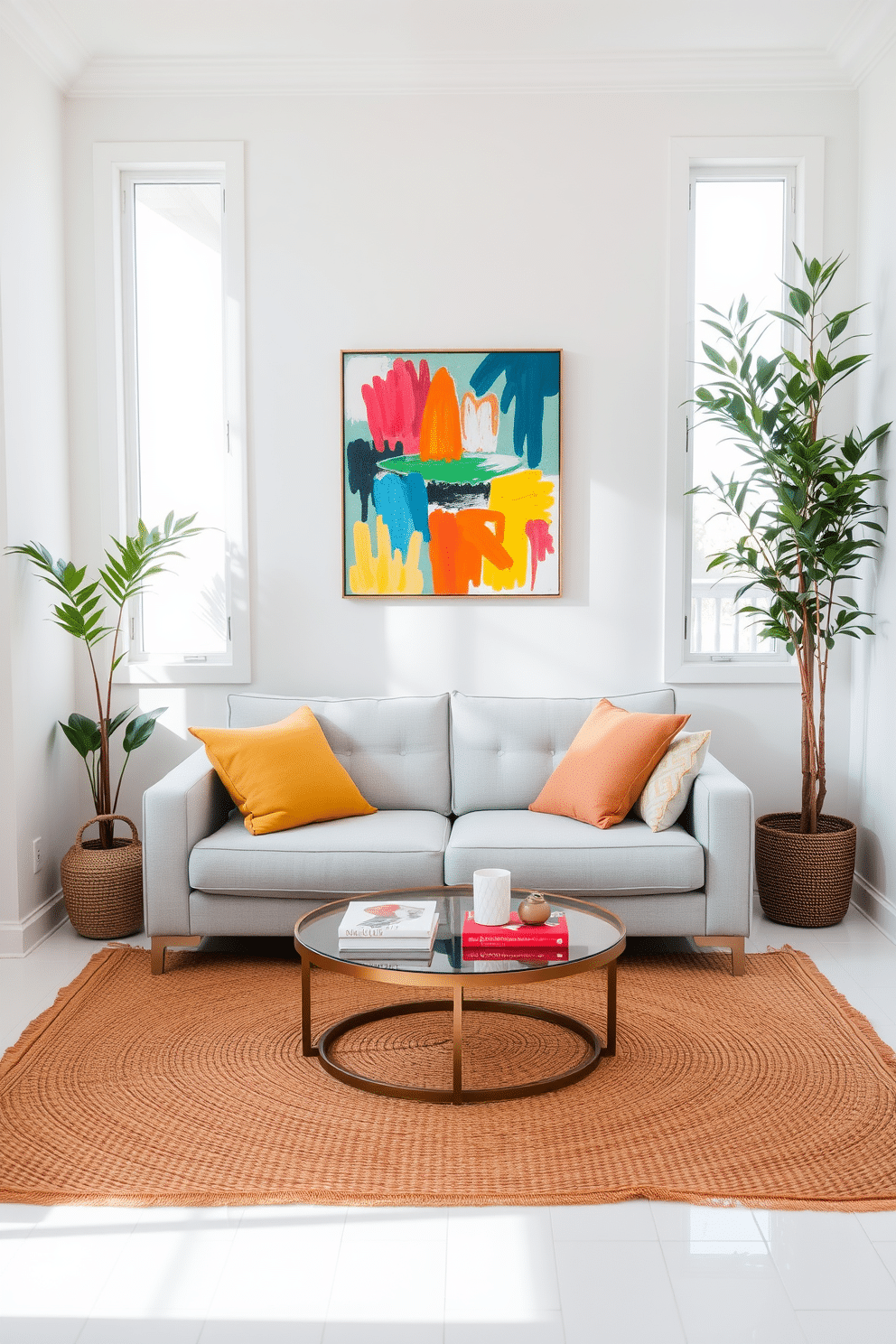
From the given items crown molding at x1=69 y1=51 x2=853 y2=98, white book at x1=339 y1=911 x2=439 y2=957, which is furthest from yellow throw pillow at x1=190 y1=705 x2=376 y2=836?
crown molding at x1=69 y1=51 x2=853 y2=98

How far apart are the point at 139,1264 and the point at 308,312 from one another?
326cm

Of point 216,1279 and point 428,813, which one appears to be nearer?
point 216,1279

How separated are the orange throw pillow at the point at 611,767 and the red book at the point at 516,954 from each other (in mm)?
1028

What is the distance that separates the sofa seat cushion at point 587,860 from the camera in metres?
3.35

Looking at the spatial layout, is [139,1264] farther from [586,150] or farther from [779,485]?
[586,150]

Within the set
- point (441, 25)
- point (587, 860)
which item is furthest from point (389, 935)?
point (441, 25)

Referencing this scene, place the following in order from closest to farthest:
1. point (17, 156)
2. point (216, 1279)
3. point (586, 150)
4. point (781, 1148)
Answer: point (216, 1279) → point (781, 1148) → point (17, 156) → point (586, 150)

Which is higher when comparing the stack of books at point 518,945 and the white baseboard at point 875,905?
the stack of books at point 518,945

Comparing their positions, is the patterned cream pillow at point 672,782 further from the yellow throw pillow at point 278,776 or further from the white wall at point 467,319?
the yellow throw pillow at point 278,776

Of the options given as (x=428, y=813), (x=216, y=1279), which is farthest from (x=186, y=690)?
(x=216, y=1279)

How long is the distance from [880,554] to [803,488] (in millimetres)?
420

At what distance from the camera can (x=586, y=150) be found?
4.05 meters

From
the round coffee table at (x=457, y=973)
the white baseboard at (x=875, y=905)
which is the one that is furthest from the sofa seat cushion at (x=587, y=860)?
the white baseboard at (x=875, y=905)

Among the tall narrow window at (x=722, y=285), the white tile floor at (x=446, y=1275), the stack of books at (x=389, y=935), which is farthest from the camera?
the tall narrow window at (x=722, y=285)
